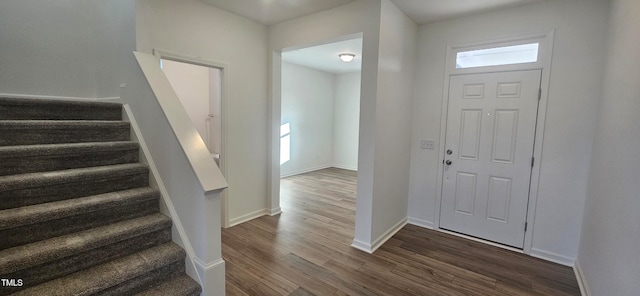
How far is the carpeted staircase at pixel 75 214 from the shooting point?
1.44m

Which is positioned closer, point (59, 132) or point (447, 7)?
point (59, 132)

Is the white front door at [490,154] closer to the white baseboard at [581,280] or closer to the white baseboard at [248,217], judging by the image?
the white baseboard at [581,280]

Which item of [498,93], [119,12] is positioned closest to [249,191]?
[119,12]

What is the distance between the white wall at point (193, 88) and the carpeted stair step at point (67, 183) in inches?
123

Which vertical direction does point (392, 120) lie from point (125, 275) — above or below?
above

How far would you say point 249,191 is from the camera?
11.9 ft

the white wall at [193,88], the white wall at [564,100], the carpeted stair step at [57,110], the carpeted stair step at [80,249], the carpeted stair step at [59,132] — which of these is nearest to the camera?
the carpeted stair step at [80,249]

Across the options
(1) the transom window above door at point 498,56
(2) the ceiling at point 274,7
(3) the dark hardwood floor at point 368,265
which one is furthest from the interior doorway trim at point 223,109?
(1) the transom window above door at point 498,56

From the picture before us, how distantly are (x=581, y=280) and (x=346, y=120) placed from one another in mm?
5689

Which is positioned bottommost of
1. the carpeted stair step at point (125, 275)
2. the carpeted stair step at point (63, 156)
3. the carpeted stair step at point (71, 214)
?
the carpeted stair step at point (125, 275)

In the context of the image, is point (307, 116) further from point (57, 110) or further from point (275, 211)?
point (57, 110)

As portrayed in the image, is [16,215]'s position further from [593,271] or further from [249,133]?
[593,271]

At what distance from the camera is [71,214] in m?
1.63

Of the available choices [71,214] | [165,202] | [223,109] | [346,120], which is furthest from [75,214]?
[346,120]
